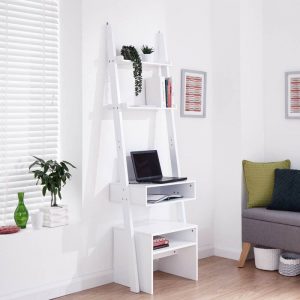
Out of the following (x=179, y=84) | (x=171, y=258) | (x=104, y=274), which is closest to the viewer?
(x=104, y=274)

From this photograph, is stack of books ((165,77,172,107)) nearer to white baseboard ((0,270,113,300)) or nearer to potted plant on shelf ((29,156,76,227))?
potted plant on shelf ((29,156,76,227))

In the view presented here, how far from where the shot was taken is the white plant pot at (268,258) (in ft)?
14.5

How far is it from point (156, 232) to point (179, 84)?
1484 mm

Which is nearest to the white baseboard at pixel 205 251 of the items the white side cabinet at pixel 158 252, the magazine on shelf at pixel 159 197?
the white side cabinet at pixel 158 252

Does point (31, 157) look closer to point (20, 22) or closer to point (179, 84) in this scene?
point (20, 22)

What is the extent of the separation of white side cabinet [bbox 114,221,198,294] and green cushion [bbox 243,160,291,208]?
0.77m

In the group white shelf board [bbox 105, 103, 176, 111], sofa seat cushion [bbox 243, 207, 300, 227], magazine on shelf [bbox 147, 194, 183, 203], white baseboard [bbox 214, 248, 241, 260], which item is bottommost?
white baseboard [bbox 214, 248, 241, 260]

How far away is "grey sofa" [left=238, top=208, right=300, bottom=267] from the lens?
415 centimetres

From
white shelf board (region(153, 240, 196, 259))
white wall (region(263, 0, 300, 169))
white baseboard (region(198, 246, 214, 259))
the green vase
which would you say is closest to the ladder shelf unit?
white shelf board (region(153, 240, 196, 259))

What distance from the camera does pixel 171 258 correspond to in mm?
4301

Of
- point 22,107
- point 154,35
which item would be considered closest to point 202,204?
point 154,35

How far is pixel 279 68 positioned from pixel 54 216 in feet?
8.31

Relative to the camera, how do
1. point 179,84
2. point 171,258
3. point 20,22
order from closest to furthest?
point 20,22
point 171,258
point 179,84

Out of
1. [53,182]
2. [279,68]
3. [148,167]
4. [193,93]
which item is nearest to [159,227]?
[148,167]
